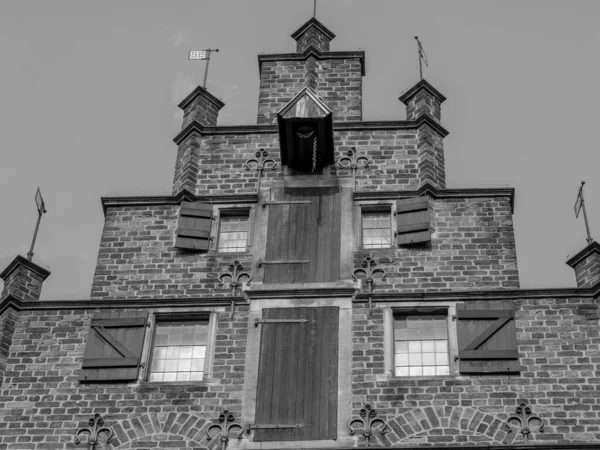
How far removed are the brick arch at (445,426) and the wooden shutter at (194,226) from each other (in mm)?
4710

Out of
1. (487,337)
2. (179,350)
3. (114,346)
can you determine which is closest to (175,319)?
(179,350)

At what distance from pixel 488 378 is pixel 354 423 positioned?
2.16m

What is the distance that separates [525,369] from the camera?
20641 millimetres

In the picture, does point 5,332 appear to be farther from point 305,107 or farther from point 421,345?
point 421,345

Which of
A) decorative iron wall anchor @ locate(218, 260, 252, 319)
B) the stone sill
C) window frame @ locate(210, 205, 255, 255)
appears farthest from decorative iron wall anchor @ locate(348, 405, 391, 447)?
window frame @ locate(210, 205, 255, 255)

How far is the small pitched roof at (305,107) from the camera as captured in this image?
2333 centimetres

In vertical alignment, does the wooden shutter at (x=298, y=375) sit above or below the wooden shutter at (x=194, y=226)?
below

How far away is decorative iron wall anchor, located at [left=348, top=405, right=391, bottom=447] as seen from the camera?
20078 mm

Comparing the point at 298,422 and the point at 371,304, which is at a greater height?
the point at 371,304

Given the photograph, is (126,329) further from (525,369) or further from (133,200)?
(525,369)

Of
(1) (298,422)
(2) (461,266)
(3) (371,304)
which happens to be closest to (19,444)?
(1) (298,422)

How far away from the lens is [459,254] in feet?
72.9

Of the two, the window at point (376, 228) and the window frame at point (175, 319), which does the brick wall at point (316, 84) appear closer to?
the window at point (376, 228)

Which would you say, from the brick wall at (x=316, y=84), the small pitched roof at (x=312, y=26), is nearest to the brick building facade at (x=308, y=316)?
the brick wall at (x=316, y=84)
